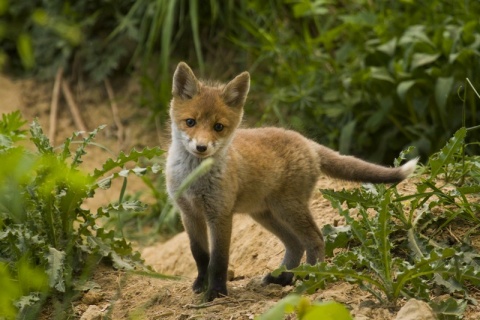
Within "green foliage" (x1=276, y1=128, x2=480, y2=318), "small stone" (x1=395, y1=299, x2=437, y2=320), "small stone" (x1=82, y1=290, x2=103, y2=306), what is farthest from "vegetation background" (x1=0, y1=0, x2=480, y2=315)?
"small stone" (x1=395, y1=299, x2=437, y2=320)

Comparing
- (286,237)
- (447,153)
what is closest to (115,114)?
(286,237)

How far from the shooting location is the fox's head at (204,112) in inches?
161

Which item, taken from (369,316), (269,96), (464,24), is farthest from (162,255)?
(464,24)

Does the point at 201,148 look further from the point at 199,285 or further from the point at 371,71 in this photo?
the point at 371,71

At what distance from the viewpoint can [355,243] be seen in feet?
14.1

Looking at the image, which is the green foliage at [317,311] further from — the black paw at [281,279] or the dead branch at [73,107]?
the dead branch at [73,107]

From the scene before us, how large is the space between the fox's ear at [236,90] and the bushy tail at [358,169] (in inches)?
22.3

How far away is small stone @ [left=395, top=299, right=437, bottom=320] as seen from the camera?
3117 mm

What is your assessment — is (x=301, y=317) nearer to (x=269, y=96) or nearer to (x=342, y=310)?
(x=342, y=310)

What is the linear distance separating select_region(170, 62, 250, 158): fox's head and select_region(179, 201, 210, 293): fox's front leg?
0.35 metres

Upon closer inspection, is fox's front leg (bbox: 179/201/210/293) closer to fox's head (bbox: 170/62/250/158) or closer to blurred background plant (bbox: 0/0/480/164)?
fox's head (bbox: 170/62/250/158)

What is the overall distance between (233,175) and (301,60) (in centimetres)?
337

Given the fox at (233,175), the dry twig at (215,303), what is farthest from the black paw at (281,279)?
the dry twig at (215,303)

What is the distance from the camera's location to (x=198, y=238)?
14.0ft
